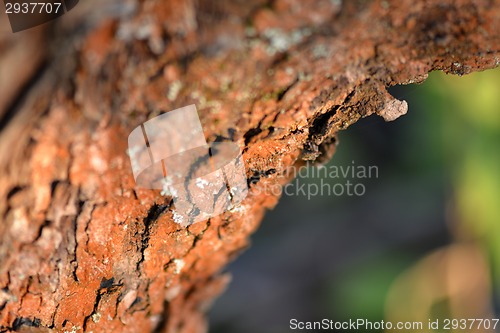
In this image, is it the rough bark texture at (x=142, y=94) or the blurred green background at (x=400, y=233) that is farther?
the blurred green background at (x=400, y=233)

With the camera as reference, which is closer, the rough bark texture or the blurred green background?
the rough bark texture

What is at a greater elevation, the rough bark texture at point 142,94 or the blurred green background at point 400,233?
the rough bark texture at point 142,94

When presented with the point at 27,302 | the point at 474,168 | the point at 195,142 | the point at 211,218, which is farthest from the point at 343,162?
the point at 27,302

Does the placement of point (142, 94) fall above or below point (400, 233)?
above

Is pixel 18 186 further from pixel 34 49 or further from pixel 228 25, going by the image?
pixel 228 25

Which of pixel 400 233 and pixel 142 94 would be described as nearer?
pixel 142 94
